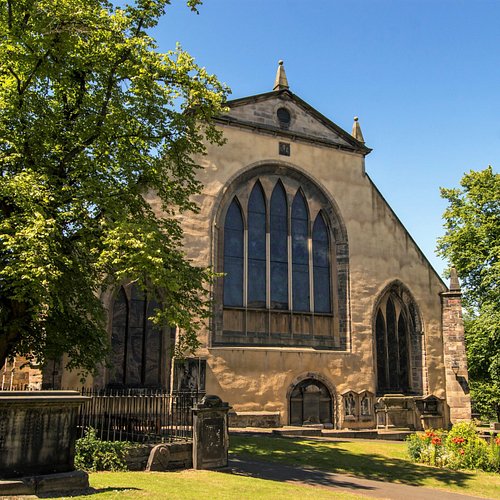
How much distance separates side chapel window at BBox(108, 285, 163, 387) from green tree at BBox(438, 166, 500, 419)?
614 inches

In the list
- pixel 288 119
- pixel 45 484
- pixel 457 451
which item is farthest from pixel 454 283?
pixel 45 484

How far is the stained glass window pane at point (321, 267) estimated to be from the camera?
73.7ft

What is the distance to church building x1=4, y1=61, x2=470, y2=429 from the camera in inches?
766

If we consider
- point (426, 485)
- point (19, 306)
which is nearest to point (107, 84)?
point (19, 306)

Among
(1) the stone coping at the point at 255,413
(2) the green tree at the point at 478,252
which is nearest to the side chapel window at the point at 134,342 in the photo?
(1) the stone coping at the point at 255,413

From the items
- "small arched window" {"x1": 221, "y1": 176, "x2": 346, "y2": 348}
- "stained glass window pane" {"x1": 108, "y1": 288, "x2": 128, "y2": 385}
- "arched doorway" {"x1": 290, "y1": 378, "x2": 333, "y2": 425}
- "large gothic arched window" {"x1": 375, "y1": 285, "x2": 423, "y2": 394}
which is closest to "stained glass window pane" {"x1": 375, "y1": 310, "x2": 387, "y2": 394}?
"large gothic arched window" {"x1": 375, "y1": 285, "x2": 423, "y2": 394}

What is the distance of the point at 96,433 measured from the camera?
11703 millimetres

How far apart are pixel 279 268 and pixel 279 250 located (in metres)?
0.73

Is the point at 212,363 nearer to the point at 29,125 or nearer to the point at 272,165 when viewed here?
the point at 272,165

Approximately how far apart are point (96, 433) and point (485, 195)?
78.8 ft

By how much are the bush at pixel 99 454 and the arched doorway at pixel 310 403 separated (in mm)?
10253

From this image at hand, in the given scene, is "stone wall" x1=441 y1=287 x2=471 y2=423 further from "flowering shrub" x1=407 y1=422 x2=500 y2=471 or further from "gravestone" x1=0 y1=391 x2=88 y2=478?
"gravestone" x1=0 y1=391 x2=88 y2=478

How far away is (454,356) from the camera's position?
23641 mm

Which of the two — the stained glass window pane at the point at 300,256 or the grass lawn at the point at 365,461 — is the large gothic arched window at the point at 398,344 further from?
the grass lawn at the point at 365,461
